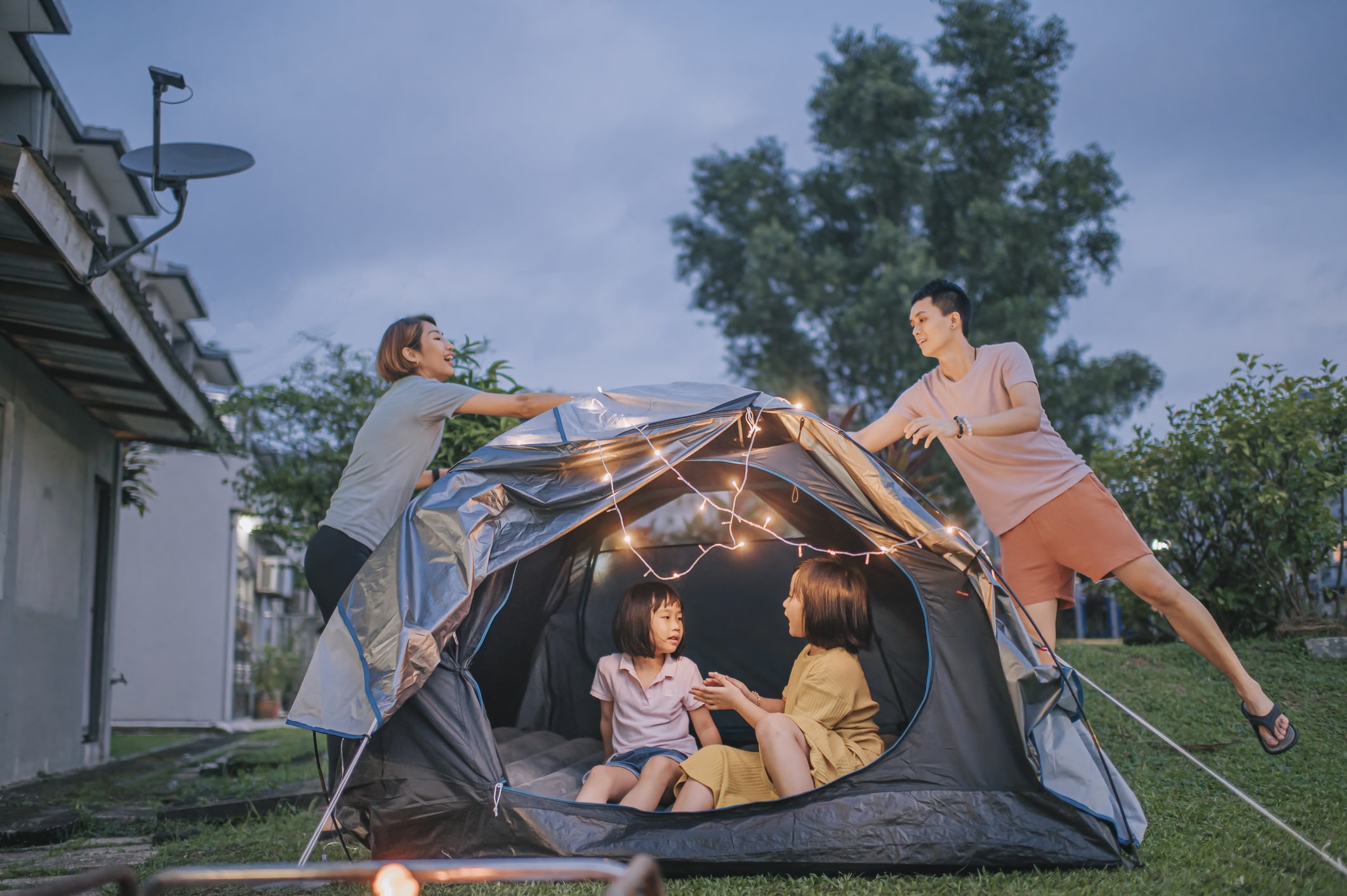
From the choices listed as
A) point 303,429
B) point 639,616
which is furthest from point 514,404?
point 303,429

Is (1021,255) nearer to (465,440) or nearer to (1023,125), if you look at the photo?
(1023,125)

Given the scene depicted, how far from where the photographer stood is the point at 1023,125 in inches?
653

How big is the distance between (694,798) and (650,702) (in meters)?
0.59

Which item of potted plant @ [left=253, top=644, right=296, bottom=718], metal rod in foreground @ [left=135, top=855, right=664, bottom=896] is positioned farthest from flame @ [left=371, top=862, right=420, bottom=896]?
potted plant @ [left=253, top=644, right=296, bottom=718]

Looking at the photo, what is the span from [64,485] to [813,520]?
4.90 m

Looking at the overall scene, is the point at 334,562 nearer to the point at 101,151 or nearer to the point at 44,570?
the point at 44,570

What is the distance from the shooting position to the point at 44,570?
573cm

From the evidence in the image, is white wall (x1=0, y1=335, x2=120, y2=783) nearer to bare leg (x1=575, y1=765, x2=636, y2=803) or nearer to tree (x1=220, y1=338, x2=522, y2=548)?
tree (x1=220, y1=338, x2=522, y2=548)

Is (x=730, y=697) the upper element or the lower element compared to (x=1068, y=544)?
lower

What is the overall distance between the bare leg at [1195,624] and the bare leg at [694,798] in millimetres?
1285

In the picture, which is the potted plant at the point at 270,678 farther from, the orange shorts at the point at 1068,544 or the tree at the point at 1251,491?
the orange shorts at the point at 1068,544

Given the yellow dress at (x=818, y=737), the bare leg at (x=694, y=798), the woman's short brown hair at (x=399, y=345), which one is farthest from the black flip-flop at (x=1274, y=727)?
the woman's short brown hair at (x=399, y=345)

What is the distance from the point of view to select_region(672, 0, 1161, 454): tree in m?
15.5

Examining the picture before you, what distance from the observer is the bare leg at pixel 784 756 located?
2697mm
